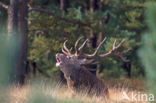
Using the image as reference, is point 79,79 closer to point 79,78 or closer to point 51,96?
point 79,78

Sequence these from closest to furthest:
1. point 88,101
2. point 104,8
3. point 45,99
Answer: point 45,99, point 88,101, point 104,8

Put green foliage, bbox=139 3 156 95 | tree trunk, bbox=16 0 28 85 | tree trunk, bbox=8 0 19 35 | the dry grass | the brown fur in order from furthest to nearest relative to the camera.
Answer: tree trunk, bbox=16 0 28 85, tree trunk, bbox=8 0 19 35, the brown fur, the dry grass, green foliage, bbox=139 3 156 95

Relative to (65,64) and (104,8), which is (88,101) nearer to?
(65,64)

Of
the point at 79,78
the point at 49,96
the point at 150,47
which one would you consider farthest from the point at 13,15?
Answer: the point at 150,47

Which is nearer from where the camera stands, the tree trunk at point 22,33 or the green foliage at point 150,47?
the green foliage at point 150,47

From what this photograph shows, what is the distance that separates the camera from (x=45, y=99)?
7.43 m

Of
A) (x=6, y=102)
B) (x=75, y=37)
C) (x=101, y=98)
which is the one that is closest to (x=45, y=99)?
(x=6, y=102)

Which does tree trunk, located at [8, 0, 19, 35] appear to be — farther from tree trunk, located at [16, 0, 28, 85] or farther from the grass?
the grass

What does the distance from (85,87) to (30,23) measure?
4.72 metres

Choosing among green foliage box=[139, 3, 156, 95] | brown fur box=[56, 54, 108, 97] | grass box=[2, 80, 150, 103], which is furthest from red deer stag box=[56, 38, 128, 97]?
green foliage box=[139, 3, 156, 95]

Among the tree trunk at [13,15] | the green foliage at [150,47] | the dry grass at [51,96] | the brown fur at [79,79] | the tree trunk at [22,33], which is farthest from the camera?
the tree trunk at [22,33]

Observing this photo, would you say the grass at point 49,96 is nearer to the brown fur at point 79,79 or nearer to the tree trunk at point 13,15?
the brown fur at point 79,79

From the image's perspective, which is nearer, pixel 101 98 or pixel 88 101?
pixel 88 101

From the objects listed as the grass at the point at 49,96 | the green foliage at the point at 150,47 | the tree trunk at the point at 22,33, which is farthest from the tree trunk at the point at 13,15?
the green foliage at the point at 150,47
